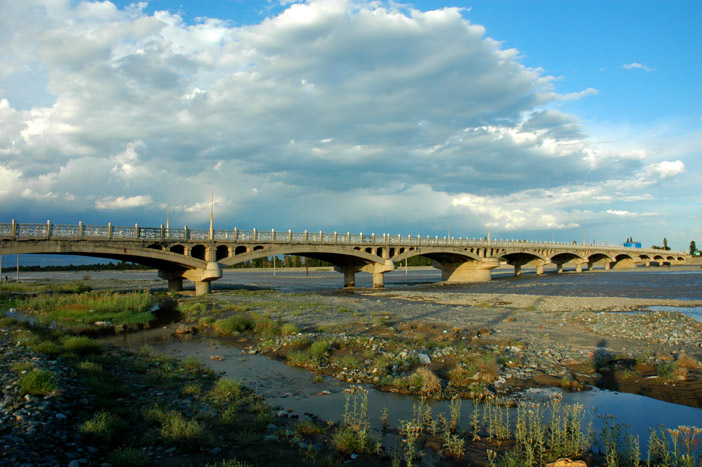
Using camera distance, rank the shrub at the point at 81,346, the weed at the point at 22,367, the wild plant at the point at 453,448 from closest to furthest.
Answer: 1. the wild plant at the point at 453,448
2. the weed at the point at 22,367
3. the shrub at the point at 81,346

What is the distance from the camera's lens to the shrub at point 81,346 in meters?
17.4

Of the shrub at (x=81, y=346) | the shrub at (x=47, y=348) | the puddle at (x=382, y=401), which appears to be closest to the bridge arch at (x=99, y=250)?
the shrub at (x=81, y=346)

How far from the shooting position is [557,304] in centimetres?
3662

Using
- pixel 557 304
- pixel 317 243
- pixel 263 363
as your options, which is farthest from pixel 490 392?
pixel 317 243

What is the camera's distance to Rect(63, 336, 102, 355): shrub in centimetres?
1736

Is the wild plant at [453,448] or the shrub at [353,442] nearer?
the wild plant at [453,448]

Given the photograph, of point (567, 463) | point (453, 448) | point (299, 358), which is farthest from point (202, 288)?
point (567, 463)

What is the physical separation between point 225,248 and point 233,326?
97.3ft

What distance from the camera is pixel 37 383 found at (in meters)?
10.9

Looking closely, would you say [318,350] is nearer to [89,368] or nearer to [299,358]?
[299,358]

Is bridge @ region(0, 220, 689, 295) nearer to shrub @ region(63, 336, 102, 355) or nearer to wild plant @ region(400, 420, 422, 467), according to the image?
shrub @ region(63, 336, 102, 355)

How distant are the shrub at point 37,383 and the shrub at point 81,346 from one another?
21.0ft

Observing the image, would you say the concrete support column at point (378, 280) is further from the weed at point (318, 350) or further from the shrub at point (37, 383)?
the shrub at point (37, 383)

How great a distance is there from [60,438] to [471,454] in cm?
806
